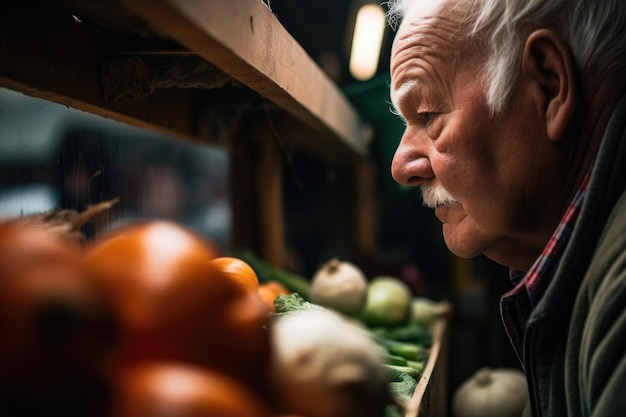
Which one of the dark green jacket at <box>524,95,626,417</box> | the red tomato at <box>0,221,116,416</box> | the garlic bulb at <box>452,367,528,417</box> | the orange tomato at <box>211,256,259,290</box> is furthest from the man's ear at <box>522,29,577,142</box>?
the garlic bulb at <box>452,367,528,417</box>

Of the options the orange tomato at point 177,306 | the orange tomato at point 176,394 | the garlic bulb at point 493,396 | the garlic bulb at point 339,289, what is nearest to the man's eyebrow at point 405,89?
the garlic bulb at point 339,289

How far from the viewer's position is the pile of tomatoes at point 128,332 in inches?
18.8

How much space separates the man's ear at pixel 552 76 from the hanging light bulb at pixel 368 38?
85cm

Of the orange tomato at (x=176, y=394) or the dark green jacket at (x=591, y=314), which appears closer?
the orange tomato at (x=176, y=394)

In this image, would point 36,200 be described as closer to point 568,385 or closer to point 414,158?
point 414,158

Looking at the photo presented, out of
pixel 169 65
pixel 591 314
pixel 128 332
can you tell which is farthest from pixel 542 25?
pixel 128 332

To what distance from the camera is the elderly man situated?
40.0 inches

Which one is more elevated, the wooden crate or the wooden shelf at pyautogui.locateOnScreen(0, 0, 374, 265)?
the wooden shelf at pyautogui.locateOnScreen(0, 0, 374, 265)

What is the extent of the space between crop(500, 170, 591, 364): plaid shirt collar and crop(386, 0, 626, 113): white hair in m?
0.23

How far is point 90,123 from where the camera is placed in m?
1.24

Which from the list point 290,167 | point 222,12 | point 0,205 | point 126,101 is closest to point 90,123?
point 126,101

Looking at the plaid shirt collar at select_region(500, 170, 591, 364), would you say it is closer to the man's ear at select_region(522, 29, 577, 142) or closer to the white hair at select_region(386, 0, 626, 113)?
the man's ear at select_region(522, 29, 577, 142)

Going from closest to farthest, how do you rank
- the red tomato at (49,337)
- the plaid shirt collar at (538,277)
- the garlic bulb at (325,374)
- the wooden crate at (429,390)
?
the red tomato at (49,337)
the garlic bulb at (325,374)
the wooden crate at (429,390)
the plaid shirt collar at (538,277)

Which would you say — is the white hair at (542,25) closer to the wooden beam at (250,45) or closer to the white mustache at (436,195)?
the white mustache at (436,195)
